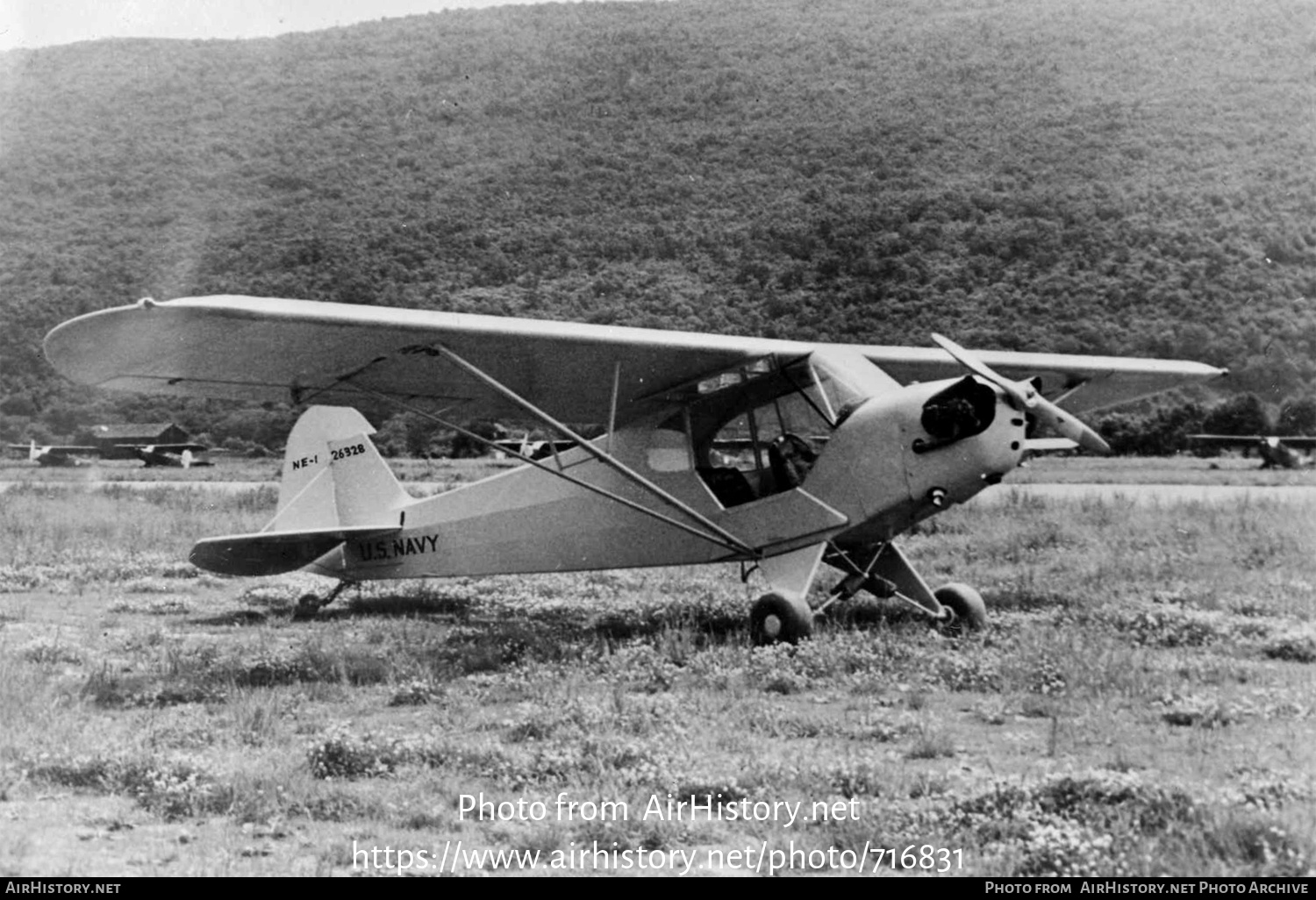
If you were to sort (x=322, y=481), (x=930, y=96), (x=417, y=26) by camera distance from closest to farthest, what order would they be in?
1. (x=322, y=481)
2. (x=930, y=96)
3. (x=417, y=26)

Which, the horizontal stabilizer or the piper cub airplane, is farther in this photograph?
the horizontal stabilizer

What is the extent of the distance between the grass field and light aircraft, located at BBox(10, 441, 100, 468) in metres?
32.2

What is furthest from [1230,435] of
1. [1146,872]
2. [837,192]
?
[1146,872]

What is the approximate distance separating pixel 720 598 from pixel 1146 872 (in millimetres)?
7114

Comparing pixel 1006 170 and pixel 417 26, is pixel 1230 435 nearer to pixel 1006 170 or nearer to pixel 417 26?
pixel 1006 170

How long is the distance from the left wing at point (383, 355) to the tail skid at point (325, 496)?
62.3 inches

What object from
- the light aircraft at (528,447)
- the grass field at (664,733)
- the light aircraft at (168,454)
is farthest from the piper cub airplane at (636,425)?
the light aircraft at (168,454)

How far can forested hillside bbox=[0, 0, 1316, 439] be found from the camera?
101ft

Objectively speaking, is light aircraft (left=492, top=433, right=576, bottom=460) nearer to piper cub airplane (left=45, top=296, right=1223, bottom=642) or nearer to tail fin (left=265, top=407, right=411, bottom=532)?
piper cub airplane (left=45, top=296, right=1223, bottom=642)

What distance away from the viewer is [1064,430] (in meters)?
7.10

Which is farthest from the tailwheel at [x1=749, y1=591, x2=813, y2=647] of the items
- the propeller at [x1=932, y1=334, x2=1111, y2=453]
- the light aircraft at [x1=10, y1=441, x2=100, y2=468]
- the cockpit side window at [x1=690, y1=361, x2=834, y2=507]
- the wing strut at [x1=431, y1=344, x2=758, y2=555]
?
the light aircraft at [x1=10, y1=441, x2=100, y2=468]

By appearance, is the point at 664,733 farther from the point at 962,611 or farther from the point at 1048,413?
the point at 962,611

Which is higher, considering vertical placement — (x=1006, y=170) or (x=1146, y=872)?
(x=1006, y=170)

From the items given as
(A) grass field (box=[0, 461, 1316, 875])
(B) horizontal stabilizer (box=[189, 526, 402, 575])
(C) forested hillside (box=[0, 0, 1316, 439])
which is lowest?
(A) grass field (box=[0, 461, 1316, 875])
